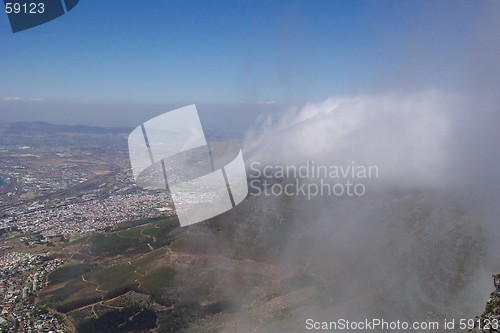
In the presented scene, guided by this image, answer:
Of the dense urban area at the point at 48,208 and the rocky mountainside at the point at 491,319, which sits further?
the dense urban area at the point at 48,208

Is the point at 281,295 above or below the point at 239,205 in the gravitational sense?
below

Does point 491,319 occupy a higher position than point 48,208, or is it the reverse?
point 491,319

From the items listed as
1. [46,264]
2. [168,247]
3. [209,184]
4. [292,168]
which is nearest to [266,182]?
[292,168]

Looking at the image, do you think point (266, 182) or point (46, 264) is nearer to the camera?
point (46, 264)

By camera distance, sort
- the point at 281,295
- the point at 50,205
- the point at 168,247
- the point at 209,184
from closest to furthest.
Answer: the point at 281,295 < the point at 168,247 < the point at 209,184 < the point at 50,205

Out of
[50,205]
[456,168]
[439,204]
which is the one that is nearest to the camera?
[439,204]

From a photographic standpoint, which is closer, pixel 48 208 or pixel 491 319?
pixel 491 319

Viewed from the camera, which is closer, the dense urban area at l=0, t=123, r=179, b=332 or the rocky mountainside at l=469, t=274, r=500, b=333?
the rocky mountainside at l=469, t=274, r=500, b=333

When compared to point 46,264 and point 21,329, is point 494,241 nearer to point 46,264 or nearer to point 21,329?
point 21,329

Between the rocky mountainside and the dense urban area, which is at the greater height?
the rocky mountainside

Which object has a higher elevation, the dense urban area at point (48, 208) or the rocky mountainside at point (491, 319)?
the rocky mountainside at point (491, 319)
